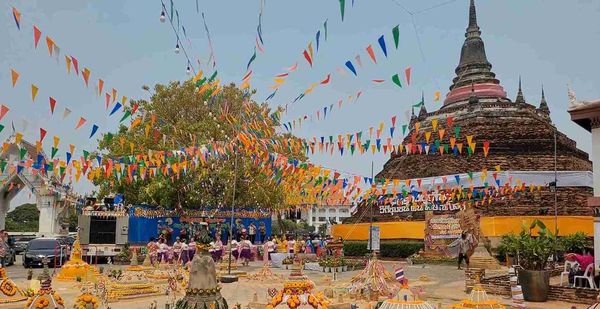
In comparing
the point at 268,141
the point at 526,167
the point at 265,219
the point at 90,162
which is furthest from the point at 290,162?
the point at 526,167

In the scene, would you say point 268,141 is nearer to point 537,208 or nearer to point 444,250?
point 444,250

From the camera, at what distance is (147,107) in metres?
36.3

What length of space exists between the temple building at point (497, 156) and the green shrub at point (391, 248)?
3.40 meters

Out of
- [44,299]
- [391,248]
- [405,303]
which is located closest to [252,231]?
[391,248]

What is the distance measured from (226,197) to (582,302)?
2440 cm

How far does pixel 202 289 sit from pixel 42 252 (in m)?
21.2

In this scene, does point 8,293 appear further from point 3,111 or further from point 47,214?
point 47,214

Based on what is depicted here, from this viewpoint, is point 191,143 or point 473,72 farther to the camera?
point 473,72

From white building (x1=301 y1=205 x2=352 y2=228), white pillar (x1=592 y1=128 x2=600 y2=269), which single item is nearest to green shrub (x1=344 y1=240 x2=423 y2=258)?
white pillar (x1=592 y1=128 x2=600 y2=269)

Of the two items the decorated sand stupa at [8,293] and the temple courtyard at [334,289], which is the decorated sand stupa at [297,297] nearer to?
the temple courtyard at [334,289]

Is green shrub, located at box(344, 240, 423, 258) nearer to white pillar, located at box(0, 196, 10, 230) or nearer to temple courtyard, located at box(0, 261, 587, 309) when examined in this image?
temple courtyard, located at box(0, 261, 587, 309)

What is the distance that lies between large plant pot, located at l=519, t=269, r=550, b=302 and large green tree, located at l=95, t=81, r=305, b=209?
20192mm

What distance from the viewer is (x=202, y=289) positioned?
29.9 ft

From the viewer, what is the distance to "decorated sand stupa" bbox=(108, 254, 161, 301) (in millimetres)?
15728
